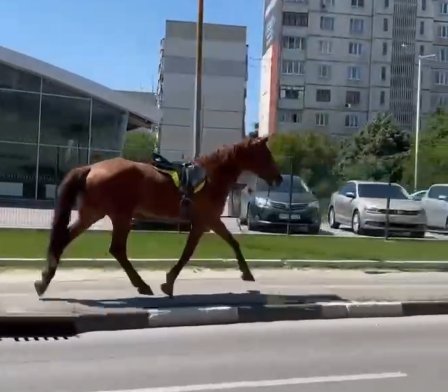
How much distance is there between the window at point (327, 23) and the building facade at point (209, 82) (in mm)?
12908

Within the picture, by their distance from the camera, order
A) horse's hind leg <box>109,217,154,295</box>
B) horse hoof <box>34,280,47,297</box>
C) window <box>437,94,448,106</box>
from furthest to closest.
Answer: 1. window <box>437,94,448,106</box>
2. horse's hind leg <box>109,217,154,295</box>
3. horse hoof <box>34,280,47,297</box>

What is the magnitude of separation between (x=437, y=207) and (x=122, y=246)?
1768 centimetres

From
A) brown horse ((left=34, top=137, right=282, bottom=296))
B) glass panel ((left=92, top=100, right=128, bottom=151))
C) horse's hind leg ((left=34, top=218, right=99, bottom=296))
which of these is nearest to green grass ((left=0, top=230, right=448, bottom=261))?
brown horse ((left=34, top=137, right=282, bottom=296))

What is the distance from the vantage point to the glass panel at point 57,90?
3559 cm

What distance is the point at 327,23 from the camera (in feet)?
298

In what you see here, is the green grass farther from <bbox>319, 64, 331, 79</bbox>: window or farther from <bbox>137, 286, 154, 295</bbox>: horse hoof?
<bbox>319, 64, 331, 79</bbox>: window

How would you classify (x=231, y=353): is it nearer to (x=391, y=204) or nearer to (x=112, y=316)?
(x=112, y=316)

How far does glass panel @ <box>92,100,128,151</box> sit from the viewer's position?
36.7 m

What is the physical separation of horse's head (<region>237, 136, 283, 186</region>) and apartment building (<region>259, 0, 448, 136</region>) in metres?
78.4

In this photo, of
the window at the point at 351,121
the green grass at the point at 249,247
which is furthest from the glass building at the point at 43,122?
the window at the point at 351,121

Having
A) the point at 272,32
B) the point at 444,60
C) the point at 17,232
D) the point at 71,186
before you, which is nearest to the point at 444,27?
the point at 444,60

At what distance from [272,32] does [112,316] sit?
8638 centimetres

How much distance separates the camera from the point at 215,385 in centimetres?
669

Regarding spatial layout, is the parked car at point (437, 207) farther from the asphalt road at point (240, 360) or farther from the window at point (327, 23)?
the window at point (327, 23)
